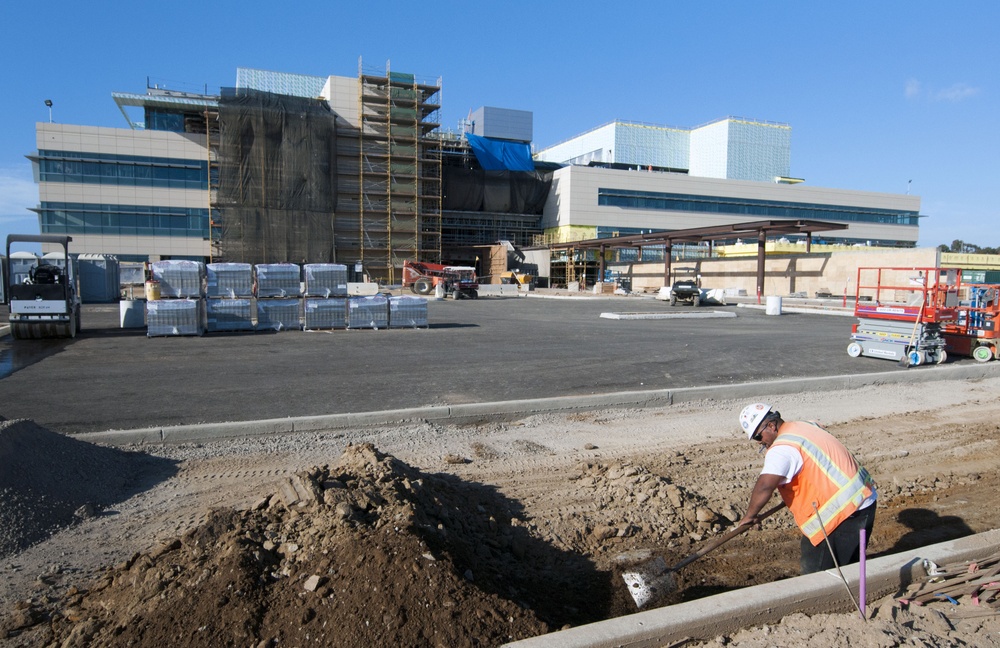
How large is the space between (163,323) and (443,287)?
2351 centimetres

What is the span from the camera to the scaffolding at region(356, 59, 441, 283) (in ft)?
188

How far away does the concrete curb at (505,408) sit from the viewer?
7168 millimetres

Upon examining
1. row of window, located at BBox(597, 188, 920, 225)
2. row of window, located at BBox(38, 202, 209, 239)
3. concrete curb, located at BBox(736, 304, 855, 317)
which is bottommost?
concrete curb, located at BBox(736, 304, 855, 317)

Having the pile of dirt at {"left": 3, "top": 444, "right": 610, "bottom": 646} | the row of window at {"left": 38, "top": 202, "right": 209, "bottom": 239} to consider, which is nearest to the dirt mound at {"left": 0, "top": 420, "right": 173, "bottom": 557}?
the pile of dirt at {"left": 3, "top": 444, "right": 610, "bottom": 646}

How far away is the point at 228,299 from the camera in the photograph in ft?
60.4

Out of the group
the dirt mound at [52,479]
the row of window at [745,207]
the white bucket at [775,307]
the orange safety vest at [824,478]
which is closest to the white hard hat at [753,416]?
the orange safety vest at [824,478]

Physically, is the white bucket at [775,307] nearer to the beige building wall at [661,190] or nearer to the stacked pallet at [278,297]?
the stacked pallet at [278,297]

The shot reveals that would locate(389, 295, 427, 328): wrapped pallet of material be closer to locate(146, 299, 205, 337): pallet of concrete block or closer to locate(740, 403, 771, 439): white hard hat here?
locate(146, 299, 205, 337): pallet of concrete block

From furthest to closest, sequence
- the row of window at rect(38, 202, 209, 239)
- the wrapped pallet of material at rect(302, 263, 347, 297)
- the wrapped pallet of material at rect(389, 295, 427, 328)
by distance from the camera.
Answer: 1. the row of window at rect(38, 202, 209, 239)
2. the wrapped pallet of material at rect(389, 295, 427, 328)
3. the wrapped pallet of material at rect(302, 263, 347, 297)

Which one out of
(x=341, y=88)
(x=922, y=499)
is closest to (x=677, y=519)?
(x=922, y=499)

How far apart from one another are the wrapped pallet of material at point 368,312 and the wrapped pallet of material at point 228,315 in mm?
2887

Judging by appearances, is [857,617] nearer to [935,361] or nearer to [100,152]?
[935,361]

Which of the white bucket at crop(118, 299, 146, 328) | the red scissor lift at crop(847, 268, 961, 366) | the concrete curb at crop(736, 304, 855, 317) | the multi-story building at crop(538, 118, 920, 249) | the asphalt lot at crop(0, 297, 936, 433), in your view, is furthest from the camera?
the multi-story building at crop(538, 118, 920, 249)

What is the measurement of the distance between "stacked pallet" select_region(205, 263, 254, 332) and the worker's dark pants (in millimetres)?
16984
